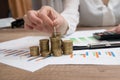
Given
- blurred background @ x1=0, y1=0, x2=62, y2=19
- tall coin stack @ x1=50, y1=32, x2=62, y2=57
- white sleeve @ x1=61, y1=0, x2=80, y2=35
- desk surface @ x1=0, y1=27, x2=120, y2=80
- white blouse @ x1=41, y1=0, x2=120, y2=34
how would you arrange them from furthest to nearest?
blurred background @ x1=0, y1=0, x2=62, y2=19 → white blouse @ x1=41, y1=0, x2=120, y2=34 → white sleeve @ x1=61, y1=0, x2=80, y2=35 → tall coin stack @ x1=50, y1=32, x2=62, y2=57 → desk surface @ x1=0, y1=27, x2=120, y2=80

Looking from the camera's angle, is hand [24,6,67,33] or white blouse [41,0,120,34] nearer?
hand [24,6,67,33]

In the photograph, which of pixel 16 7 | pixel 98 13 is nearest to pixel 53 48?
pixel 98 13

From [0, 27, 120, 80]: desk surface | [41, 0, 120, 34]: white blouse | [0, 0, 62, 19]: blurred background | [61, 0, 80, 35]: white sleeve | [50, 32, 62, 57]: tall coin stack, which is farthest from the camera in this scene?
[0, 0, 62, 19]: blurred background

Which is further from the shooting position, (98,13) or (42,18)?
(98,13)

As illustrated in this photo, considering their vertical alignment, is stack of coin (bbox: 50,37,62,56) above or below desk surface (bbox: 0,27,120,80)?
above

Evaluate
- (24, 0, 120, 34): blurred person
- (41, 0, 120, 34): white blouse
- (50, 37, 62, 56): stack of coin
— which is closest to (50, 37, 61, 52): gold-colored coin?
(50, 37, 62, 56): stack of coin

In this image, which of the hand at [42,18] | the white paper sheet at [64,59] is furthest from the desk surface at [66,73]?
the hand at [42,18]

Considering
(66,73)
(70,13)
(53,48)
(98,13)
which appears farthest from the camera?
(98,13)

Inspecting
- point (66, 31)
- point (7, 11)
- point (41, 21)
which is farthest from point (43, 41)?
point (7, 11)

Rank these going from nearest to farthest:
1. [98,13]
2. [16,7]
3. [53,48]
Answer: [53,48]
[98,13]
[16,7]

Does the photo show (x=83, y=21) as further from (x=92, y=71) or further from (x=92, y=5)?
(x=92, y=71)

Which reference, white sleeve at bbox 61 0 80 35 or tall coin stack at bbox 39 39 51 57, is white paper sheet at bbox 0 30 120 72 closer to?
tall coin stack at bbox 39 39 51 57

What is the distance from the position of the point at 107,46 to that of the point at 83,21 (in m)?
0.70

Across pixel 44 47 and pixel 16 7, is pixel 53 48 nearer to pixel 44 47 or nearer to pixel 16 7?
pixel 44 47
